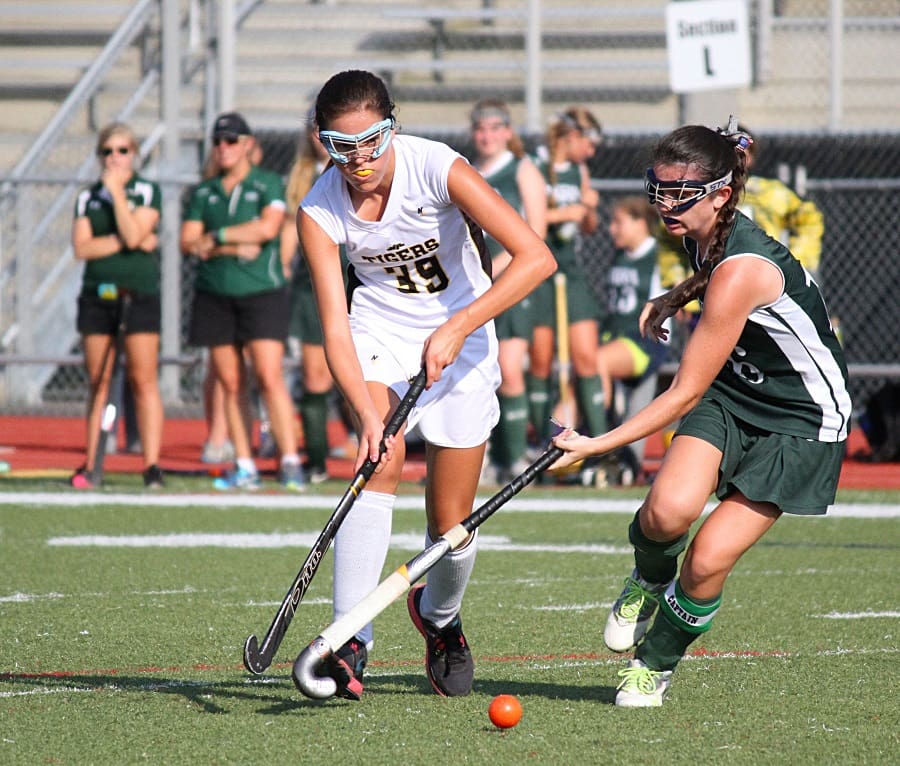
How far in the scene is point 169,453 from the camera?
12.0 metres

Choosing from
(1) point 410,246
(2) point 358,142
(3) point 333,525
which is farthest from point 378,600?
(2) point 358,142

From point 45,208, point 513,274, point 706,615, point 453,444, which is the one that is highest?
point 513,274

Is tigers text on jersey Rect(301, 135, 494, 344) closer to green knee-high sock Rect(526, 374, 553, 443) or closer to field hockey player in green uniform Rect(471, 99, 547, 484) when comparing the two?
field hockey player in green uniform Rect(471, 99, 547, 484)

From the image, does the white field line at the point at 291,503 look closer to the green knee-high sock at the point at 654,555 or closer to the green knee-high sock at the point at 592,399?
the green knee-high sock at the point at 592,399

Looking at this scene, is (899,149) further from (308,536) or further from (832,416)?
(832,416)

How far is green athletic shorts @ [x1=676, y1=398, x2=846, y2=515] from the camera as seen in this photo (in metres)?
4.43

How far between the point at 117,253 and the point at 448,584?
5.32m

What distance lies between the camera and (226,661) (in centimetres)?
501

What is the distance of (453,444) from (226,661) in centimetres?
103

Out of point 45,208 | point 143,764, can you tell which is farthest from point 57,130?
point 143,764

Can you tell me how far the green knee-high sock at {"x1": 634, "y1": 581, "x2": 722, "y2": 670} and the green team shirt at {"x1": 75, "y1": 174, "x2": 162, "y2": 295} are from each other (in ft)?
18.5

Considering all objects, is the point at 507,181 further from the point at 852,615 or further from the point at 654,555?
the point at 654,555

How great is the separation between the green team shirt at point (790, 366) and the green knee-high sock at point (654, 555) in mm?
413

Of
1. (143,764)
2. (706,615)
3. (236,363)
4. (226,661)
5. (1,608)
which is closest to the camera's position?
(143,764)
